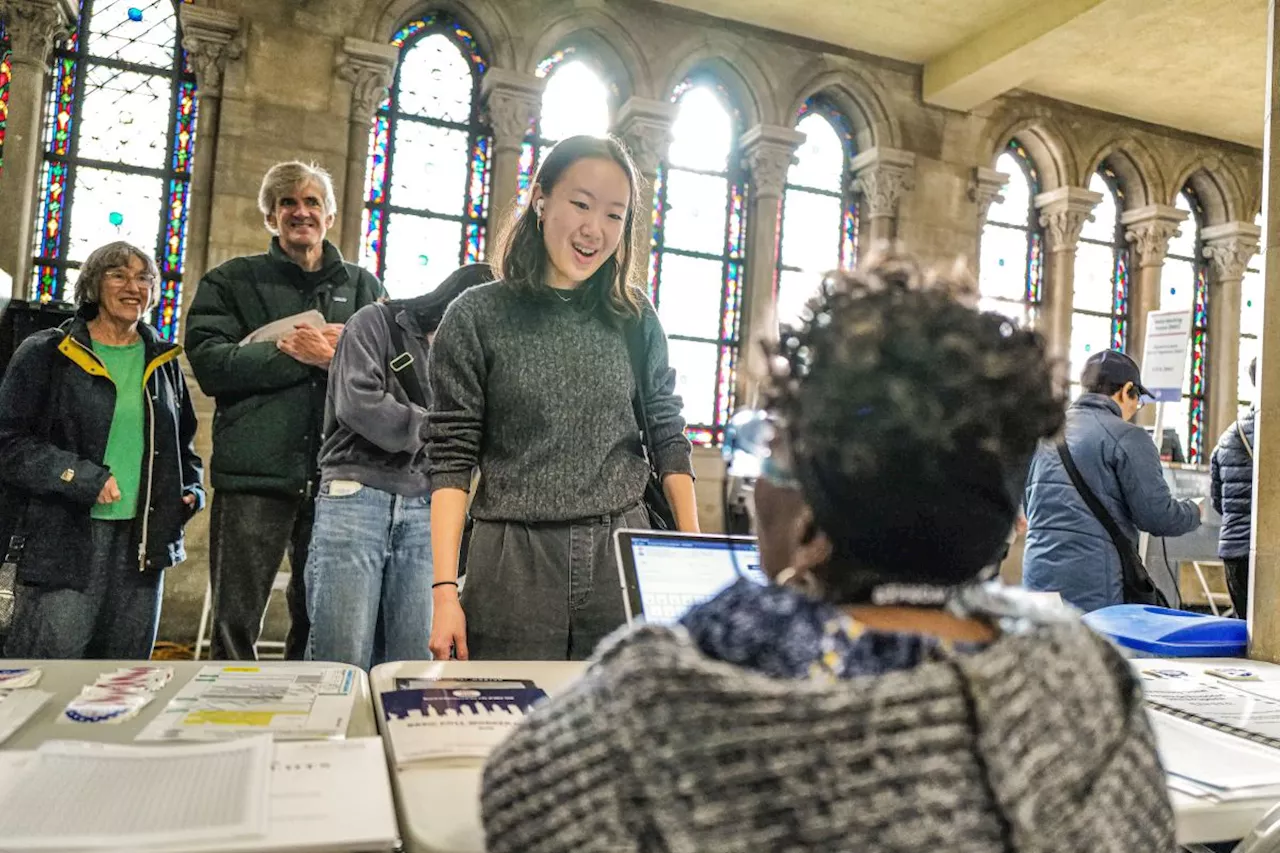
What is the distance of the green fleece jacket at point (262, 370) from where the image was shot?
2941mm

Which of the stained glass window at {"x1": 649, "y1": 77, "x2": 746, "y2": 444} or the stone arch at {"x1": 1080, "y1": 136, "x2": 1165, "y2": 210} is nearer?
the stained glass window at {"x1": 649, "y1": 77, "x2": 746, "y2": 444}

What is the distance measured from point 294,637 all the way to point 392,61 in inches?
180

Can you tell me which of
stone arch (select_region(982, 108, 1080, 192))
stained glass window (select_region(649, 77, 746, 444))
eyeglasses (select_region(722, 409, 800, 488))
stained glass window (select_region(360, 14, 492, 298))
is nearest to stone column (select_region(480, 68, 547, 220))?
stained glass window (select_region(360, 14, 492, 298))

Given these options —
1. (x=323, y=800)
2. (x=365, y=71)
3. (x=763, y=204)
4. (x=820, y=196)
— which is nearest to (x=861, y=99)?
(x=820, y=196)

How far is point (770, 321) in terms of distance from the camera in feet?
2.69

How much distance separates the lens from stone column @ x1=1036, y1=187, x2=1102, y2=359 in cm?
841

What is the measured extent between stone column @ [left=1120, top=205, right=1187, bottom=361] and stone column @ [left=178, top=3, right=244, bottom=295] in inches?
285

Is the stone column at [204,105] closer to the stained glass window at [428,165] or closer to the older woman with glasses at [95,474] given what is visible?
the stained glass window at [428,165]

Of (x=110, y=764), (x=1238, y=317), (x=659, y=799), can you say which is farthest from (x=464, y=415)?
(x=1238, y=317)

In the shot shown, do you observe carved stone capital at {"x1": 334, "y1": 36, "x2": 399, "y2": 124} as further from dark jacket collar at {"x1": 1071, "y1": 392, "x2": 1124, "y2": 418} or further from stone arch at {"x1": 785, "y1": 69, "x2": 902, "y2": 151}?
dark jacket collar at {"x1": 1071, "y1": 392, "x2": 1124, "y2": 418}

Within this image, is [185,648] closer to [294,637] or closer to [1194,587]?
[294,637]

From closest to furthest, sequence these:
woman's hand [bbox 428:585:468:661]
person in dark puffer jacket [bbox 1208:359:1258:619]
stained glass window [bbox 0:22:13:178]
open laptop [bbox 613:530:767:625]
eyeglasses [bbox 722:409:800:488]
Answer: eyeglasses [bbox 722:409:800:488] → open laptop [bbox 613:530:767:625] → woman's hand [bbox 428:585:468:661] → person in dark puffer jacket [bbox 1208:359:1258:619] → stained glass window [bbox 0:22:13:178]

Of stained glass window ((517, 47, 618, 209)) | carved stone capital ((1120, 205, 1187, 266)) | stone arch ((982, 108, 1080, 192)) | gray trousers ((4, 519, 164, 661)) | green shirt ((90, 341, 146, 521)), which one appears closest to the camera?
gray trousers ((4, 519, 164, 661))

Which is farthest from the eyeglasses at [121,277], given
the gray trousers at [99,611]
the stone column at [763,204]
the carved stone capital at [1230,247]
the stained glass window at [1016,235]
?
the carved stone capital at [1230,247]
